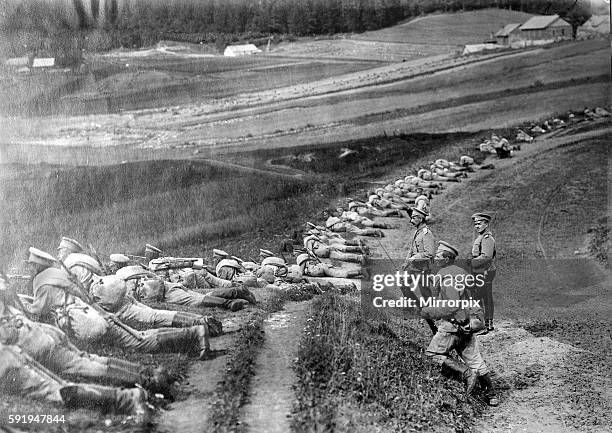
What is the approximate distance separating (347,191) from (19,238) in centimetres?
409

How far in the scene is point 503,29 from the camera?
1179 centimetres

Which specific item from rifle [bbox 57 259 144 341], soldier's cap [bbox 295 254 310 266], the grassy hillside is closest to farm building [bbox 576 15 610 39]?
the grassy hillside

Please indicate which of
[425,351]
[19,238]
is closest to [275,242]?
[425,351]

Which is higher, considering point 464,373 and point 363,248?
point 363,248

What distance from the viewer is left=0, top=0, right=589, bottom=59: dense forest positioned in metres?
9.78

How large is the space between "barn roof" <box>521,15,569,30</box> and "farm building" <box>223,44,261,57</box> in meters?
3.65

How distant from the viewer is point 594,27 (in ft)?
40.1

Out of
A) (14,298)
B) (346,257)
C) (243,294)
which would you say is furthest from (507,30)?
(14,298)

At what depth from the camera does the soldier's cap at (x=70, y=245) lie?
9.17 metres

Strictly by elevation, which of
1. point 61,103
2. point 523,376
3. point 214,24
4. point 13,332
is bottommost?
point 523,376

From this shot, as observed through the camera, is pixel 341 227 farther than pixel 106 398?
Yes

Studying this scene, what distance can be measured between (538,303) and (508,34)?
3634 mm

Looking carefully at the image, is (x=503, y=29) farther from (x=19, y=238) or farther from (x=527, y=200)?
(x=19, y=238)

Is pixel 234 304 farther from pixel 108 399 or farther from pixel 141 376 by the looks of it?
pixel 108 399
